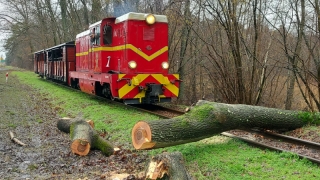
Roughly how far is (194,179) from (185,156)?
3.35 feet

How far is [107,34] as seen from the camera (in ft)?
40.6

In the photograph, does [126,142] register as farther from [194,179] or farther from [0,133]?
[0,133]

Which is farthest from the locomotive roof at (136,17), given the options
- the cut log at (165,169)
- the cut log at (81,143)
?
the cut log at (165,169)

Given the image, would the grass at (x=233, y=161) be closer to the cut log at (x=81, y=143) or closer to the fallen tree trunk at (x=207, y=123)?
the fallen tree trunk at (x=207, y=123)

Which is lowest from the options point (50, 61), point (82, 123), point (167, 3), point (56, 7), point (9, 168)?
point (9, 168)

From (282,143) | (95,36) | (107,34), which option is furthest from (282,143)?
(95,36)

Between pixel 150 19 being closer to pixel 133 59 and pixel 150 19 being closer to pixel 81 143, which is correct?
pixel 133 59

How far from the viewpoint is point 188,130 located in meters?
5.96

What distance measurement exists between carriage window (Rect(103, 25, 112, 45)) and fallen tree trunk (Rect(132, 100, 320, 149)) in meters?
6.58

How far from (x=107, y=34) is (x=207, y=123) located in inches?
290

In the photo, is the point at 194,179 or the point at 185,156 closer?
the point at 194,179

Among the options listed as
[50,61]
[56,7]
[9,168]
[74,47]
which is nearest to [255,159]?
[9,168]

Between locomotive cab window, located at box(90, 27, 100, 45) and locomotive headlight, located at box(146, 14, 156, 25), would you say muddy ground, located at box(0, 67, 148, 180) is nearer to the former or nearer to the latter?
locomotive cab window, located at box(90, 27, 100, 45)

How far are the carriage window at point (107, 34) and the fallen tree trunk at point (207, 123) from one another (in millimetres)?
6580
